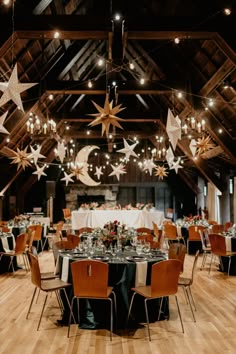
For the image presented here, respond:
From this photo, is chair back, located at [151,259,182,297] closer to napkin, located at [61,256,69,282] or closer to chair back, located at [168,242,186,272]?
chair back, located at [168,242,186,272]

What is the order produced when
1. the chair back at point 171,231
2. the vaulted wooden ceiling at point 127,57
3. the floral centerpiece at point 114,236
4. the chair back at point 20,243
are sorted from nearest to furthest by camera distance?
the floral centerpiece at point 114,236 < the vaulted wooden ceiling at point 127,57 < the chair back at point 20,243 < the chair back at point 171,231

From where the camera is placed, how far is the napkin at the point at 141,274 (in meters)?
4.97

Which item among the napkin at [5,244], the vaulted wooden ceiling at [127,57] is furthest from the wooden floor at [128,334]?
the vaulted wooden ceiling at [127,57]

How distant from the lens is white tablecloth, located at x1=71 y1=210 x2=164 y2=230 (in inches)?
589

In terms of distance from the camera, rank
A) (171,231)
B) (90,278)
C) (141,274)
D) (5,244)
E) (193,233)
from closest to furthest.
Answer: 1. (90,278)
2. (141,274)
3. (5,244)
4. (193,233)
5. (171,231)

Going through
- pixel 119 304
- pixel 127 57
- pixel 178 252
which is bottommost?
pixel 119 304

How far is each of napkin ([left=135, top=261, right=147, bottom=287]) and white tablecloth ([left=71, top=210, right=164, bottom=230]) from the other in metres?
9.81

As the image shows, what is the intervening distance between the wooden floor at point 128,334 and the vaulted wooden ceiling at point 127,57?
4.27 metres

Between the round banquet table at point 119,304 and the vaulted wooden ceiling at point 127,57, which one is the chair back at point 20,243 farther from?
the vaulted wooden ceiling at point 127,57

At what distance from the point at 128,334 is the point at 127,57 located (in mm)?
9633

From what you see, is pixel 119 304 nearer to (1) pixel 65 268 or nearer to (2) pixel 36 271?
(1) pixel 65 268

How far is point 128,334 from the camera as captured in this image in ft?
15.2

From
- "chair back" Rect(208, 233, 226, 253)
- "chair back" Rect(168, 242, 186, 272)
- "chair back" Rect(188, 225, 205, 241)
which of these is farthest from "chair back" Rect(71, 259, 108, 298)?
"chair back" Rect(188, 225, 205, 241)

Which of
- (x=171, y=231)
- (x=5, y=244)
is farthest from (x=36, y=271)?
(x=171, y=231)
